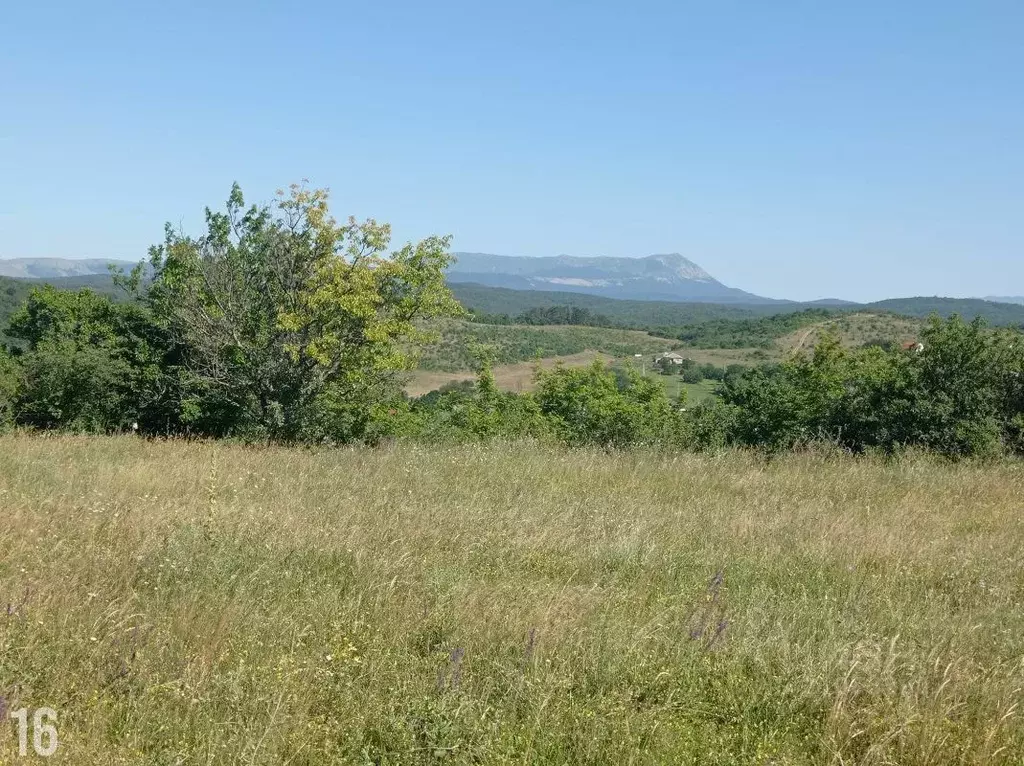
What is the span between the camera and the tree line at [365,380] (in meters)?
17.5

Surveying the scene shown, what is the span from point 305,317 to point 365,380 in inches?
108

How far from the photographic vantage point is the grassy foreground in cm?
316

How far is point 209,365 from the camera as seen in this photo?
21906mm

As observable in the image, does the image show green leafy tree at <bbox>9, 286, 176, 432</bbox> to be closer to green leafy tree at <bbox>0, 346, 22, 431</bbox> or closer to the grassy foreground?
green leafy tree at <bbox>0, 346, 22, 431</bbox>

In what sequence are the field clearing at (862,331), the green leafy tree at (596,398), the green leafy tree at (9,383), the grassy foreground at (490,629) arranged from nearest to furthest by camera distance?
the grassy foreground at (490,629), the green leafy tree at (596,398), the green leafy tree at (9,383), the field clearing at (862,331)

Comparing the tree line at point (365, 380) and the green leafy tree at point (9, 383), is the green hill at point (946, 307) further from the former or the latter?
the green leafy tree at point (9, 383)

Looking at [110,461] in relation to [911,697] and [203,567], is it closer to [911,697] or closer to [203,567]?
[203,567]

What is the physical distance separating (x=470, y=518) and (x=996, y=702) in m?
3.93

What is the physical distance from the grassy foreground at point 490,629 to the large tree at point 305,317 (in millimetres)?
13086

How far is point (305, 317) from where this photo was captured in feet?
65.9

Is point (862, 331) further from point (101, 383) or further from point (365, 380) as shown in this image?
point (101, 383)

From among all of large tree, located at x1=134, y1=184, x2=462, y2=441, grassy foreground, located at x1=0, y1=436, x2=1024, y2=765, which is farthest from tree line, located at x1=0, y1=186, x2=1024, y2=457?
grassy foreground, located at x1=0, y1=436, x2=1024, y2=765

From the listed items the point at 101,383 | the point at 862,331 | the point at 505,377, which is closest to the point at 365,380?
the point at 101,383

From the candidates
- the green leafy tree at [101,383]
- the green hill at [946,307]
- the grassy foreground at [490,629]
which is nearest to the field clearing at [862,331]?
the green hill at [946,307]
